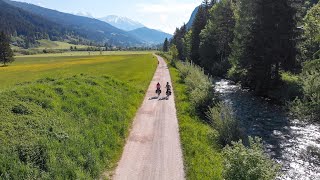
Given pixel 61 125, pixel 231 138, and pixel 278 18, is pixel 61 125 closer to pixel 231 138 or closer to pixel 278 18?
pixel 231 138

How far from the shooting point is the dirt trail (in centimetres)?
1527

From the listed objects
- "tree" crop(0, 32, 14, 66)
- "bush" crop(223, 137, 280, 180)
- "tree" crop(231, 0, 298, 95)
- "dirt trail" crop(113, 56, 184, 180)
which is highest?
"tree" crop(231, 0, 298, 95)

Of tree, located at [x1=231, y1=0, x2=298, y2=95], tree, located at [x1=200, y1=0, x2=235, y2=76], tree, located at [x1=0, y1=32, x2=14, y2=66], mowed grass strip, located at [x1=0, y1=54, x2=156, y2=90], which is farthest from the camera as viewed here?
tree, located at [x1=0, y1=32, x2=14, y2=66]

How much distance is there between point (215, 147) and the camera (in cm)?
1981

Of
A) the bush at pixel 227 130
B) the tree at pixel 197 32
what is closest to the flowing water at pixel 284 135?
the bush at pixel 227 130

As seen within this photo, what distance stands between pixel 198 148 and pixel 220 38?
56324mm

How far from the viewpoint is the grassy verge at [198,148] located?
50.5 feet

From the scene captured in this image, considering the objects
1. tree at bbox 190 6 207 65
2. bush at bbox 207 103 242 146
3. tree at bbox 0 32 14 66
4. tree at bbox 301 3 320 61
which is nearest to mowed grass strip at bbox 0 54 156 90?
tree at bbox 190 6 207 65

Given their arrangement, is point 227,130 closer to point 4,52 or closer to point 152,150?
point 152,150

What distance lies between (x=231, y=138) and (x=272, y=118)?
40.9ft

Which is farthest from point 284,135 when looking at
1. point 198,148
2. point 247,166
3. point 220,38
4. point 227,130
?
point 220,38

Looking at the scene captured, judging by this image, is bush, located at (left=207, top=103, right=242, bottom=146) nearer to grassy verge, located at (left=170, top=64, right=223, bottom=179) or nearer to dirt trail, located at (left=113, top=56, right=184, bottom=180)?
grassy verge, located at (left=170, top=64, right=223, bottom=179)

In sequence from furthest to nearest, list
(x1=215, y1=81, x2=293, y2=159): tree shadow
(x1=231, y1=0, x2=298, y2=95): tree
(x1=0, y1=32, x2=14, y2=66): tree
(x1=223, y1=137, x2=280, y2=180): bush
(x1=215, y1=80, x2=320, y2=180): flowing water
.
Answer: (x1=0, y1=32, x2=14, y2=66): tree, (x1=231, y1=0, x2=298, y2=95): tree, (x1=215, y1=81, x2=293, y2=159): tree shadow, (x1=215, y1=80, x2=320, y2=180): flowing water, (x1=223, y1=137, x2=280, y2=180): bush

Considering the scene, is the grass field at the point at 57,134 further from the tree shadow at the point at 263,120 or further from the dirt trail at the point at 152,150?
the tree shadow at the point at 263,120
